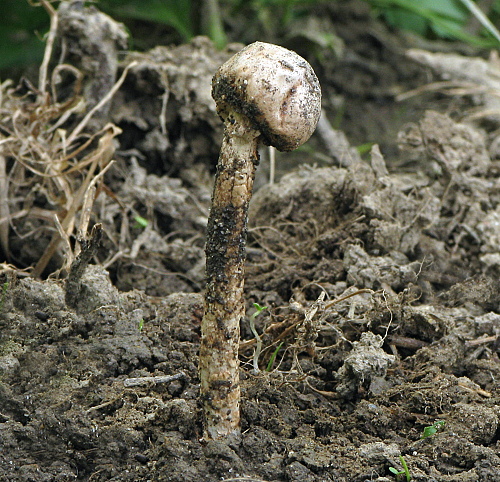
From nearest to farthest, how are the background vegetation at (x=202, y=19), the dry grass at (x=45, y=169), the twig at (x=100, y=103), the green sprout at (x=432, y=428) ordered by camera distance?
the green sprout at (x=432, y=428)
the dry grass at (x=45, y=169)
the twig at (x=100, y=103)
the background vegetation at (x=202, y=19)

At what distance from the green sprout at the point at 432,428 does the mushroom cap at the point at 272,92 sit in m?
0.71

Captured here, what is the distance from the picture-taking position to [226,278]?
1.38m

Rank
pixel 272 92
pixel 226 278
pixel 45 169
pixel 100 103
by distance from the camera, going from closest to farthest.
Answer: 1. pixel 272 92
2. pixel 226 278
3. pixel 45 169
4. pixel 100 103

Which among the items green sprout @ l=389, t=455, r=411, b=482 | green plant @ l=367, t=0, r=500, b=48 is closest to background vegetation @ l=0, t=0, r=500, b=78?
green plant @ l=367, t=0, r=500, b=48

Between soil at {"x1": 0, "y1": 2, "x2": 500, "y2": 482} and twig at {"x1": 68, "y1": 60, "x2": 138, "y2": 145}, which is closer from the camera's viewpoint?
soil at {"x1": 0, "y1": 2, "x2": 500, "y2": 482}

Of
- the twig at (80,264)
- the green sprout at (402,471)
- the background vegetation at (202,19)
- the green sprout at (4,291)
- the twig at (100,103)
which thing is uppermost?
the background vegetation at (202,19)

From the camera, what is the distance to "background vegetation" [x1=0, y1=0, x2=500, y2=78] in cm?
329

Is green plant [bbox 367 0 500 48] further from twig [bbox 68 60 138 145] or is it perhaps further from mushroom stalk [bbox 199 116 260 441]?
mushroom stalk [bbox 199 116 260 441]

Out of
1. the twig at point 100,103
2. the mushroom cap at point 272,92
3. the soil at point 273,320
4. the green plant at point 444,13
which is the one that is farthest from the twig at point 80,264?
the green plant at point 444,13

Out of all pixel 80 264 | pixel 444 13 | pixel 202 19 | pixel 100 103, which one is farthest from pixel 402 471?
pixel 444 13

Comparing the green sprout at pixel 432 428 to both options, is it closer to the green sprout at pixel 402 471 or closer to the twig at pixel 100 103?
the green sprout at pixel 402 471

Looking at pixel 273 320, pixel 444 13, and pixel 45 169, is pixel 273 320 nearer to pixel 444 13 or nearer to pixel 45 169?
pixel 45 169

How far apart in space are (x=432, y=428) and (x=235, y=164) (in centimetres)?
74

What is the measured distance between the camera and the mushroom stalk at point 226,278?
1.34 m
